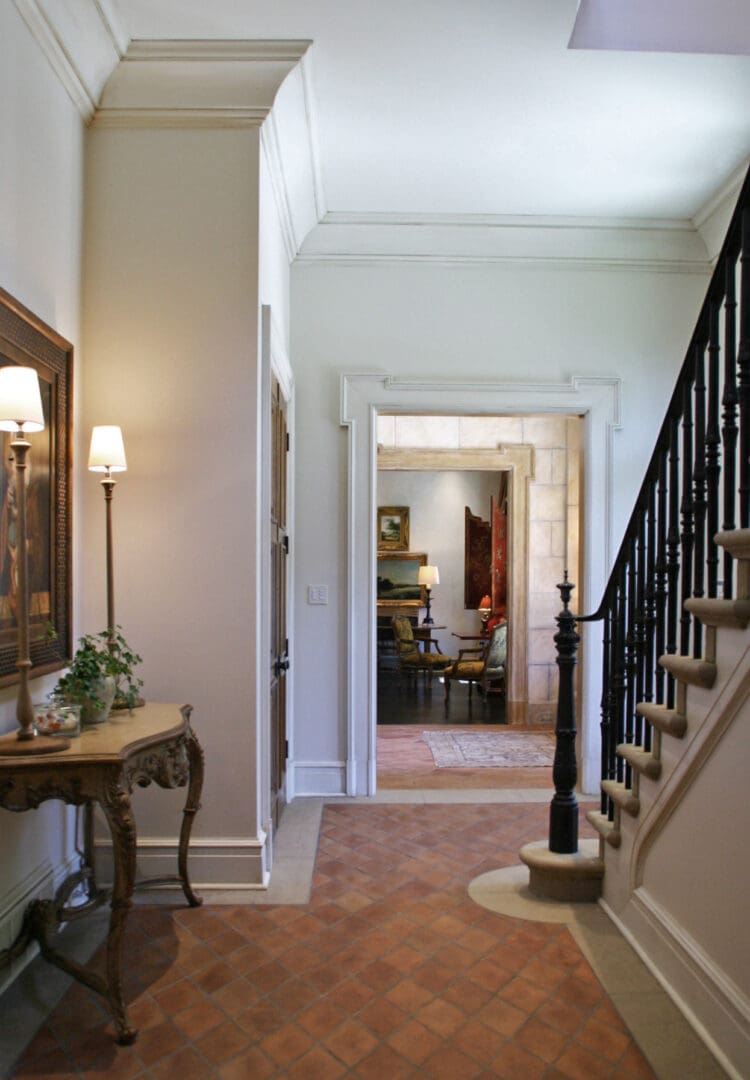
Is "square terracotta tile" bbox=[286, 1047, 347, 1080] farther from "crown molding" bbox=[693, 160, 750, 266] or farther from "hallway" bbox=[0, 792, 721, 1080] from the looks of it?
"crown molding" bbox=[693, 160, 750, 266]

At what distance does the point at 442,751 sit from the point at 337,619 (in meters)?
1.82

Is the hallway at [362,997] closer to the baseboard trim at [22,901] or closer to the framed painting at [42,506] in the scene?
the baseboard trim at [22,901]

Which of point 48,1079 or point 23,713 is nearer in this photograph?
point 48,1079

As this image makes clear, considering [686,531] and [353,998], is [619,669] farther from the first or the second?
[353,998]

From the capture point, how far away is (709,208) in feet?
14.8

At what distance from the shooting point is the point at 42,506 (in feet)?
9.32

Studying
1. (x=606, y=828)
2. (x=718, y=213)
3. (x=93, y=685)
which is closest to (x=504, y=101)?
(x=718, y=213)

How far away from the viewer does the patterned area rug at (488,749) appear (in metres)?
5.56

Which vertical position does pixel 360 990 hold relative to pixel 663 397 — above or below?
below

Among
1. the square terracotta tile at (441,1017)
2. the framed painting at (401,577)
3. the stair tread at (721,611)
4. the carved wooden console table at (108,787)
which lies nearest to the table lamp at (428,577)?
the framed painting at (401,577)

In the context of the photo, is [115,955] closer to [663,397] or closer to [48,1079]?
[48,1079]

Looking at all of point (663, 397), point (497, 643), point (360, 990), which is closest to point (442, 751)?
point (497, 643)

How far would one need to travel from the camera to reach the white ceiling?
300 centimetres

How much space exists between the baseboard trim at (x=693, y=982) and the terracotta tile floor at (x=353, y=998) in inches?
7.9
